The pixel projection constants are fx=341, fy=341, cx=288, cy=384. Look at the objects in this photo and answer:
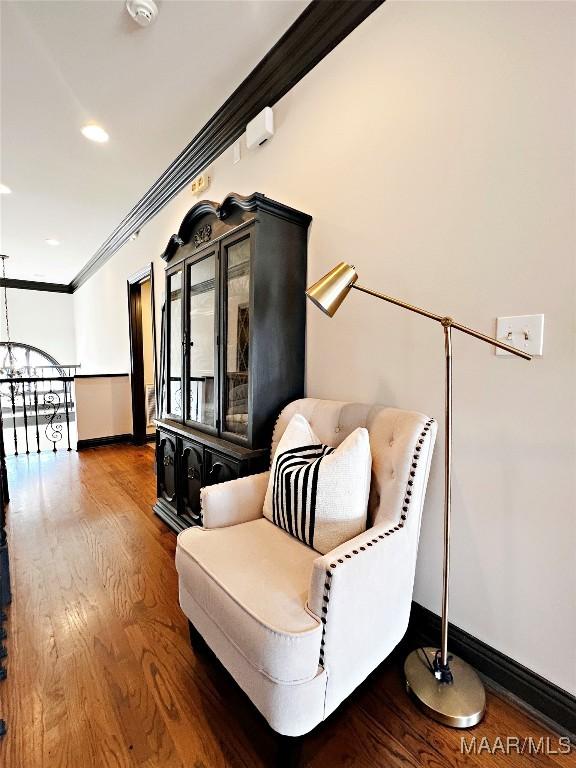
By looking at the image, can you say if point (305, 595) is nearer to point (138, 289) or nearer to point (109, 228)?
point (138, 289)

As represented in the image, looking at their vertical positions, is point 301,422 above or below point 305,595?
above

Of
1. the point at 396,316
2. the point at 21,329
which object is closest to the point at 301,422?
the point at 396,316

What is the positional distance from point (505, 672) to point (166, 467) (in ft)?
6.73

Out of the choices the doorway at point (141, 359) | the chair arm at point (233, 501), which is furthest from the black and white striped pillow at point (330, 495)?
the doorway at point (141, 359)

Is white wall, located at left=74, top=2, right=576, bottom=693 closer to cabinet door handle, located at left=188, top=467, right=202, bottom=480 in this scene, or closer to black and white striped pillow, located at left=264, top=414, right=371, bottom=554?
black and white striped pillow, located at left=264, top=414, right=371, bottom=554

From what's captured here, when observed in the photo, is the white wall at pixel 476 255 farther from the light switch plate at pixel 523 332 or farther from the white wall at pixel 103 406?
the white wall at pixel 103 406

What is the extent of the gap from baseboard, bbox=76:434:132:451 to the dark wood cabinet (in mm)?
2644

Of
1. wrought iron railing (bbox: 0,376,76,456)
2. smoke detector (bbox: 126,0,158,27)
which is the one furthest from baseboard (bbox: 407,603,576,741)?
wrought iron railing (bbox: 0,376,76,456)

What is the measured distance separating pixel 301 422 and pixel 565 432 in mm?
893

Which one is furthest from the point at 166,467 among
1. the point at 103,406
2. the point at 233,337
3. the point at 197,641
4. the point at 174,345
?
the point at 103,406

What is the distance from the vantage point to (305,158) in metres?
1.80

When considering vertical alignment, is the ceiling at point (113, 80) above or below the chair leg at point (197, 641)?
above

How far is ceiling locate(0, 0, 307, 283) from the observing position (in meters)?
1.61

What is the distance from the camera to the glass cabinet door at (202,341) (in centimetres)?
199
